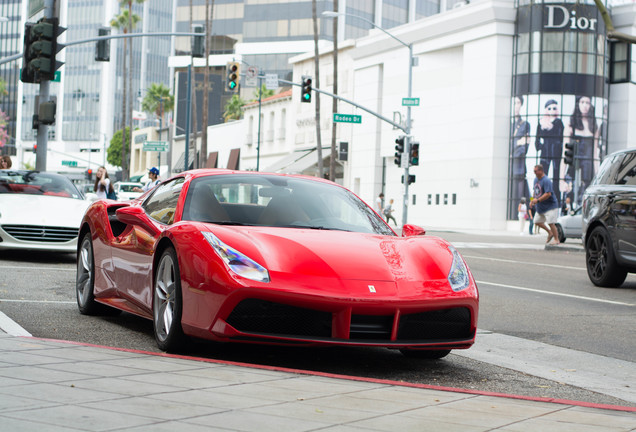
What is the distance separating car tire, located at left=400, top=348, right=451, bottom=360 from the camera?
6.24 m

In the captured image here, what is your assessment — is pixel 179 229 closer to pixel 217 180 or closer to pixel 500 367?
pixel 217 180

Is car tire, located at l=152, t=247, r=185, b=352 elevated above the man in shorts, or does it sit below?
below

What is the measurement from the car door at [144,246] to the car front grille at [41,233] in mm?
6433

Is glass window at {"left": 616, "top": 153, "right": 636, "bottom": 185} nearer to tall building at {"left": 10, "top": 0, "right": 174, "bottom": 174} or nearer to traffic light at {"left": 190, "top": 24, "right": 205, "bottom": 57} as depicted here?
traffic light at {"left": 190, "top": 24, "right": 205, "bottom": 57}

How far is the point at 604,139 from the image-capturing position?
5044 cm

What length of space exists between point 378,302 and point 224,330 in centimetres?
91

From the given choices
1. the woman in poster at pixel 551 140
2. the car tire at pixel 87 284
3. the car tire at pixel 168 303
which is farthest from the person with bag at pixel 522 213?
the car tire at pixel 168 303

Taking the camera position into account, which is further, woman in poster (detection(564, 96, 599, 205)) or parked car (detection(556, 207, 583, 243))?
woman in poster (detection(564, 96, 599, 205))

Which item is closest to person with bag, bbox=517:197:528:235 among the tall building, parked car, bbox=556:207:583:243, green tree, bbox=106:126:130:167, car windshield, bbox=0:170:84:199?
parked car, bbox=556:207:583:243

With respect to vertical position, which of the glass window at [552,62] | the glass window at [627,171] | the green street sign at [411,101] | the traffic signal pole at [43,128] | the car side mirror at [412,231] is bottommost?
the car side mirror at [412,231]

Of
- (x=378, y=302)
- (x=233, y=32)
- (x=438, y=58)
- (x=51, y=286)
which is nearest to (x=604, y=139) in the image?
(x=438, y=58)

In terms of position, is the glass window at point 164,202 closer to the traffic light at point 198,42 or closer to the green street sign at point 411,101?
the traffic light at point 198,42

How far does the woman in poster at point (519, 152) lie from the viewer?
163 ft

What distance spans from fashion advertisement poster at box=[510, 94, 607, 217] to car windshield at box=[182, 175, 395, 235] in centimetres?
4333
